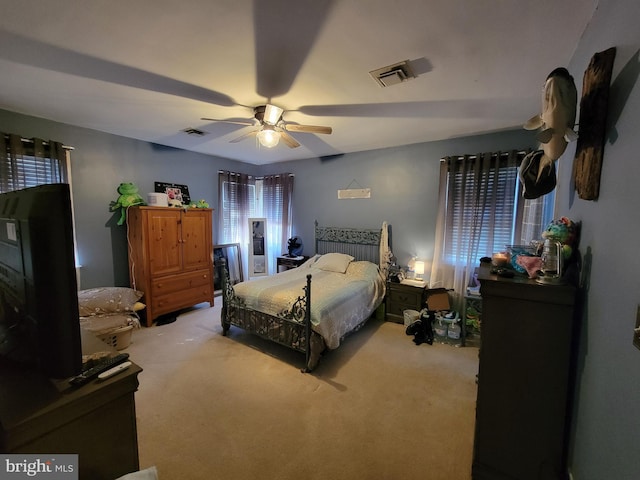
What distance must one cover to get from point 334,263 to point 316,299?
4.19ft

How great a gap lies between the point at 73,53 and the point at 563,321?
127 inches

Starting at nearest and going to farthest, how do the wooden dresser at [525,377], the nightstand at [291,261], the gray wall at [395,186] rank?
the wooden dresser at [525,377] < the gray wall at [395,186] < the nightstand at [291,261]

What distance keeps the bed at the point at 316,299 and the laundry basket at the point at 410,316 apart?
0.40 m

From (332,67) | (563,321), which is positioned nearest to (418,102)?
(332,67)

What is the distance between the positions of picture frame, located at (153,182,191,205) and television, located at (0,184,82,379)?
3.30m

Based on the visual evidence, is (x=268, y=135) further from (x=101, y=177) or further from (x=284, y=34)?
(x=101, y=177)

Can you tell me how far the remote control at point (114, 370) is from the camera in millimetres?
889

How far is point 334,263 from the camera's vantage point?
12.8ft

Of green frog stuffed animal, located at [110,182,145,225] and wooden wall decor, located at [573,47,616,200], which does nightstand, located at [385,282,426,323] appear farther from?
green frog stuffed animal, located at [110,182,145,225]

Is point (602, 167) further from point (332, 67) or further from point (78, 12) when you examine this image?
point (78, 12)

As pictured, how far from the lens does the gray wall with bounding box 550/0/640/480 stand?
83cm

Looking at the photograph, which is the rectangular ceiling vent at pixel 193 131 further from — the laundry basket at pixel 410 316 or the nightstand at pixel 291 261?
the laundry basket at pixel 410 316

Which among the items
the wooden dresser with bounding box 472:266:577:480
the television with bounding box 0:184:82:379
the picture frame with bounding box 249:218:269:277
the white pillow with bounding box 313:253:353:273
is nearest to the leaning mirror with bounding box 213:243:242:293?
the picture frame with bounding box 249:218:269:277

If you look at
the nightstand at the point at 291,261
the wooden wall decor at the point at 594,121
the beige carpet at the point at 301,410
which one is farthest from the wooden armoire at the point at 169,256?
the wooden wall decor at the point at 594,121
